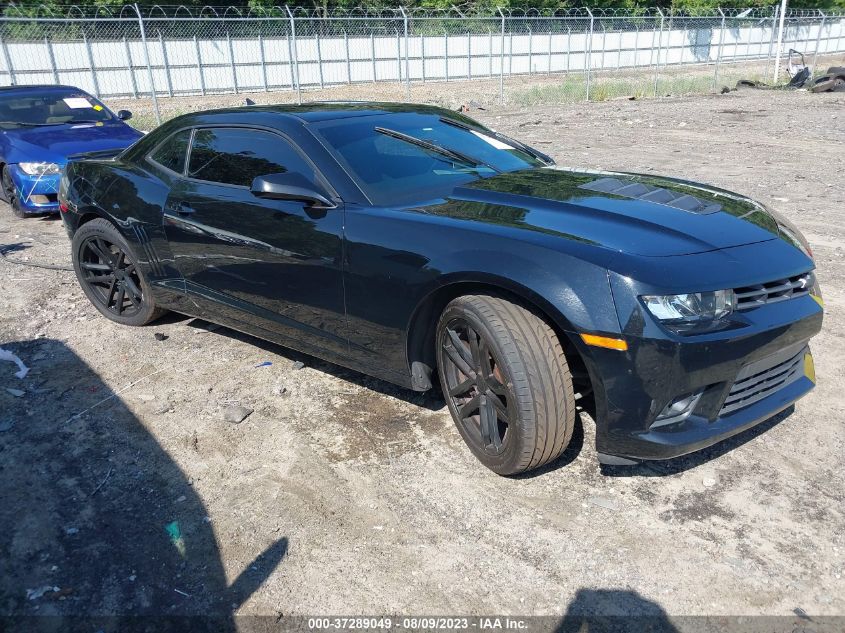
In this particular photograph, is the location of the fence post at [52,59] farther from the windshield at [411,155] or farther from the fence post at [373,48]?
the windshield at [411,155]

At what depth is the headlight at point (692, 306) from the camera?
2658mm

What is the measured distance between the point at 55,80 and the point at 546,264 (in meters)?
26.1

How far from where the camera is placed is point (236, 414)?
153 inches

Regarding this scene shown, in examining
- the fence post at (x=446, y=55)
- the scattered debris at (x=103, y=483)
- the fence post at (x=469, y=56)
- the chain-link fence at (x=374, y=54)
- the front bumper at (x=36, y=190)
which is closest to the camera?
the scattered debris at (x=103, y=483)

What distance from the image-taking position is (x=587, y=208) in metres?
3.24

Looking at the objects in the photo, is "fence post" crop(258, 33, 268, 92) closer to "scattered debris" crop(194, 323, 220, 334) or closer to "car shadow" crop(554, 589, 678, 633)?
"scattered debris" crop(194, 323, 220, 334)

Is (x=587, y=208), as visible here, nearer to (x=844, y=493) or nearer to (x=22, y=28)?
(x=844, y=493)

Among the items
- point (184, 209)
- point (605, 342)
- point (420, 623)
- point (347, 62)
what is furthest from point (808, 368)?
point (347, 62)


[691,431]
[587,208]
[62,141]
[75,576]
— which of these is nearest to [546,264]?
[587,208]

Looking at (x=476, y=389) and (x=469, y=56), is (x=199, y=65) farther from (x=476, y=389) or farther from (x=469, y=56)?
(x=476, y=389)

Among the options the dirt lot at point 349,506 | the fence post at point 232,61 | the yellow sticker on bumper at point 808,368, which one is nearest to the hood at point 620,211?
the yellow sticker on bumper at point 808,368

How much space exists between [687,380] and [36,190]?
783cm

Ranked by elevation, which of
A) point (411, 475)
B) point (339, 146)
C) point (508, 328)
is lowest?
point (411, 475)

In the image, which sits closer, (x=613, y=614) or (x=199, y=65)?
(x=613, y=614)
